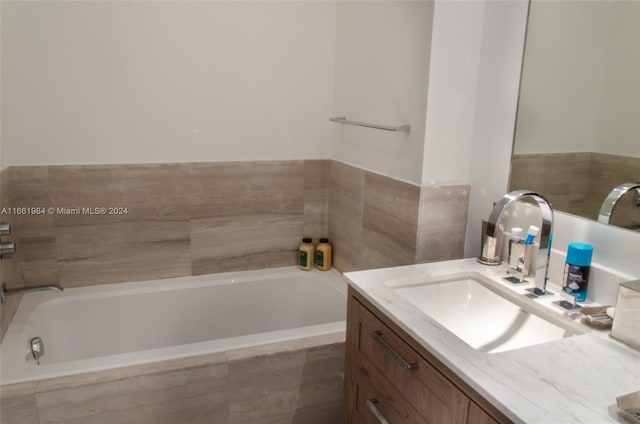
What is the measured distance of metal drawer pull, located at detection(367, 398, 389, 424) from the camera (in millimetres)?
1306

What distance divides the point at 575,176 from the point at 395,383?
860mm

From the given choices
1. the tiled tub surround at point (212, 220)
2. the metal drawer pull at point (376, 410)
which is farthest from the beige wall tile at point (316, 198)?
the metal drawer pull at point (376, 410)

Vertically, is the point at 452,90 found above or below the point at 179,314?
above

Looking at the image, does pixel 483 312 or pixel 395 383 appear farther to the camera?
pixel 483 312

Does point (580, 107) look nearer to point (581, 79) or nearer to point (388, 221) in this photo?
point (581, 79)

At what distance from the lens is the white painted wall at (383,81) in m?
1.76

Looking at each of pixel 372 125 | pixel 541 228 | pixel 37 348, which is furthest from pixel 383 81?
pixel 37 348

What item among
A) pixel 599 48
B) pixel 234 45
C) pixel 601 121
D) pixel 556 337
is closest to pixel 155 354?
pixel 556 337

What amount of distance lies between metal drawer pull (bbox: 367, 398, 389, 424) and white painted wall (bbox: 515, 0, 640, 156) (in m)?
1.01

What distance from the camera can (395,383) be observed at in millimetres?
1244

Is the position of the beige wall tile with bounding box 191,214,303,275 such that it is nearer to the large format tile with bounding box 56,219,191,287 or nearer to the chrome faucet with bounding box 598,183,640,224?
the large format tile with bounding box 56,219,191,287

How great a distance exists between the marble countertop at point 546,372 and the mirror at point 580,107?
431 mm

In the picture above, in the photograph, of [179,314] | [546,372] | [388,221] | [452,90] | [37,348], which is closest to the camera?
[546,372]

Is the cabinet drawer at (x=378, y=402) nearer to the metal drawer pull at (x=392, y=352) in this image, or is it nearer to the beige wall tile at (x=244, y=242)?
the metal drawer pull at (x=392, y=352)
